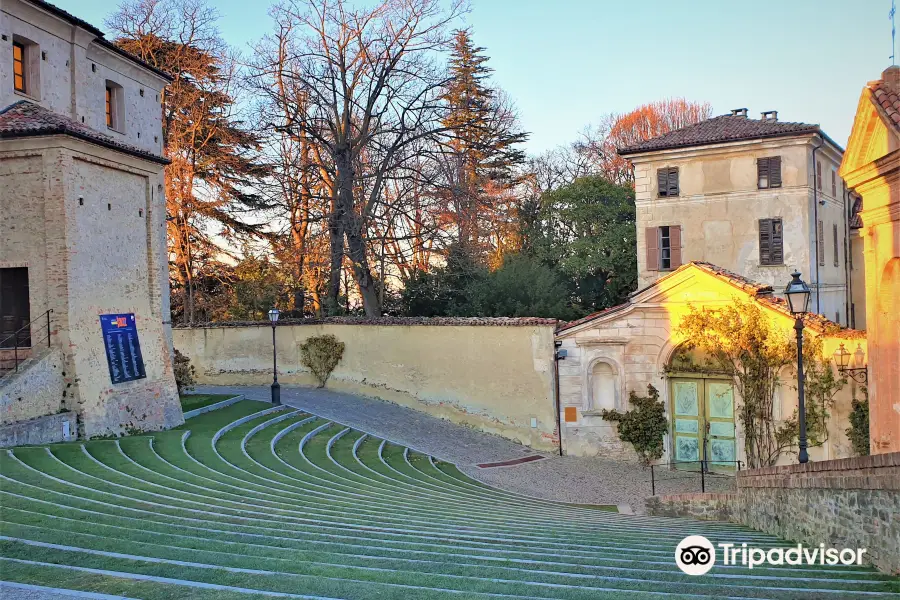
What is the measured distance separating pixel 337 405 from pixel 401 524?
15287 mm

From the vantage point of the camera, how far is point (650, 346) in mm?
19781

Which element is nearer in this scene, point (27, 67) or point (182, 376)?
point (27, 67)

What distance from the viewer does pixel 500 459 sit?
65.2 feet

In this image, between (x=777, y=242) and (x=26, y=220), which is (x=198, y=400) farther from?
(x=777, y=242)

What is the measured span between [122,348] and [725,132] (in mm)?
23112

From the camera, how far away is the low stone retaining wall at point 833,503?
20.7 ft

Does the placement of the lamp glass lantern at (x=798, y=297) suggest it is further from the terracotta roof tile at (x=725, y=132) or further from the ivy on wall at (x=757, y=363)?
the terracotta roof tile at (x=725, y=132)

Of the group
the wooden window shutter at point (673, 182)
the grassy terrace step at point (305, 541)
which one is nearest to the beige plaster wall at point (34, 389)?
the grassy terrace step at point (305, 541)

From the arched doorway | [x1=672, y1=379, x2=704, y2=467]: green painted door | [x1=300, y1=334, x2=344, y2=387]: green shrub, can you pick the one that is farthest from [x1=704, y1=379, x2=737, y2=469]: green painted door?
[x1=300, y1=334, x2=344, y2=387]: green shrub

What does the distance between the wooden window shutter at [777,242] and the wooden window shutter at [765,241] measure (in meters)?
0.11

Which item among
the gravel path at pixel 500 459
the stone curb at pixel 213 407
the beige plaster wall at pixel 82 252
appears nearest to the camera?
the beige plaster wall at pixel 82 252

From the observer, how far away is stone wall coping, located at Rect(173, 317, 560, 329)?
21.4 metres

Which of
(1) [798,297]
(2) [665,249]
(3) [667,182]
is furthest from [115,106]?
(2) [665,249]

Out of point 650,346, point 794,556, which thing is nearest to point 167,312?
point 650,346
